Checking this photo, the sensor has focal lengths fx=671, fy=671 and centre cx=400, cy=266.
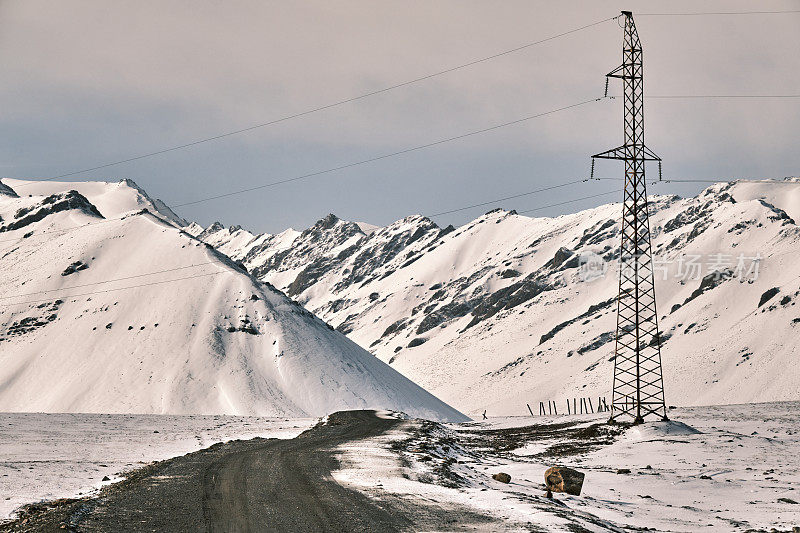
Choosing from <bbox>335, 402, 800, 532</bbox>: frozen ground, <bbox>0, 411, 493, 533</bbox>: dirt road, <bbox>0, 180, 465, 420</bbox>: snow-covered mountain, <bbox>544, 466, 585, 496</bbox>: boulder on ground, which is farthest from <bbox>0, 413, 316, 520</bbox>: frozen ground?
<bbox>0, 180, 465, 420</bbox>: snow-covered mountain

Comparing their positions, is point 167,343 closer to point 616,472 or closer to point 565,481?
point 616,472

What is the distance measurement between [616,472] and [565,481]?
9936 millimetres

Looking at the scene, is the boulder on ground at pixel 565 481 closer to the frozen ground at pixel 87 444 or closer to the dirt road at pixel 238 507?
the dirt road at pixel 238 507

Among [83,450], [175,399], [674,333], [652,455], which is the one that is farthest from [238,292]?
Answer: [674,333]

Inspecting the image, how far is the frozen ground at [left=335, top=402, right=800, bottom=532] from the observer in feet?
64.4

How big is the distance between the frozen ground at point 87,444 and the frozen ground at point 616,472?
971 centimetres

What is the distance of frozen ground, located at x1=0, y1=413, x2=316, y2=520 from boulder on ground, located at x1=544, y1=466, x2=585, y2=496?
15.2 meters

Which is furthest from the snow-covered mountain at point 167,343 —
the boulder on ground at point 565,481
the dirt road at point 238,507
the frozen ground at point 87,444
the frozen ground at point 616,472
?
the boulder on ground at point 565,481

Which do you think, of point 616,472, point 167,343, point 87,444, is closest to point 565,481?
point 616,472

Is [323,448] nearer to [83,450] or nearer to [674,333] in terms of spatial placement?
[83,450]

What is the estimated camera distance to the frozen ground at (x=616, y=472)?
773 inches

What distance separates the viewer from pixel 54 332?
11356 cm

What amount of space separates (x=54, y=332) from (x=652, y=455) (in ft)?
347

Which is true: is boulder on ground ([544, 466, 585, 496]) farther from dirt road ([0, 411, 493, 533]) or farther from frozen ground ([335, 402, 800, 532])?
dirt road ([0, 411, 493, 533])
